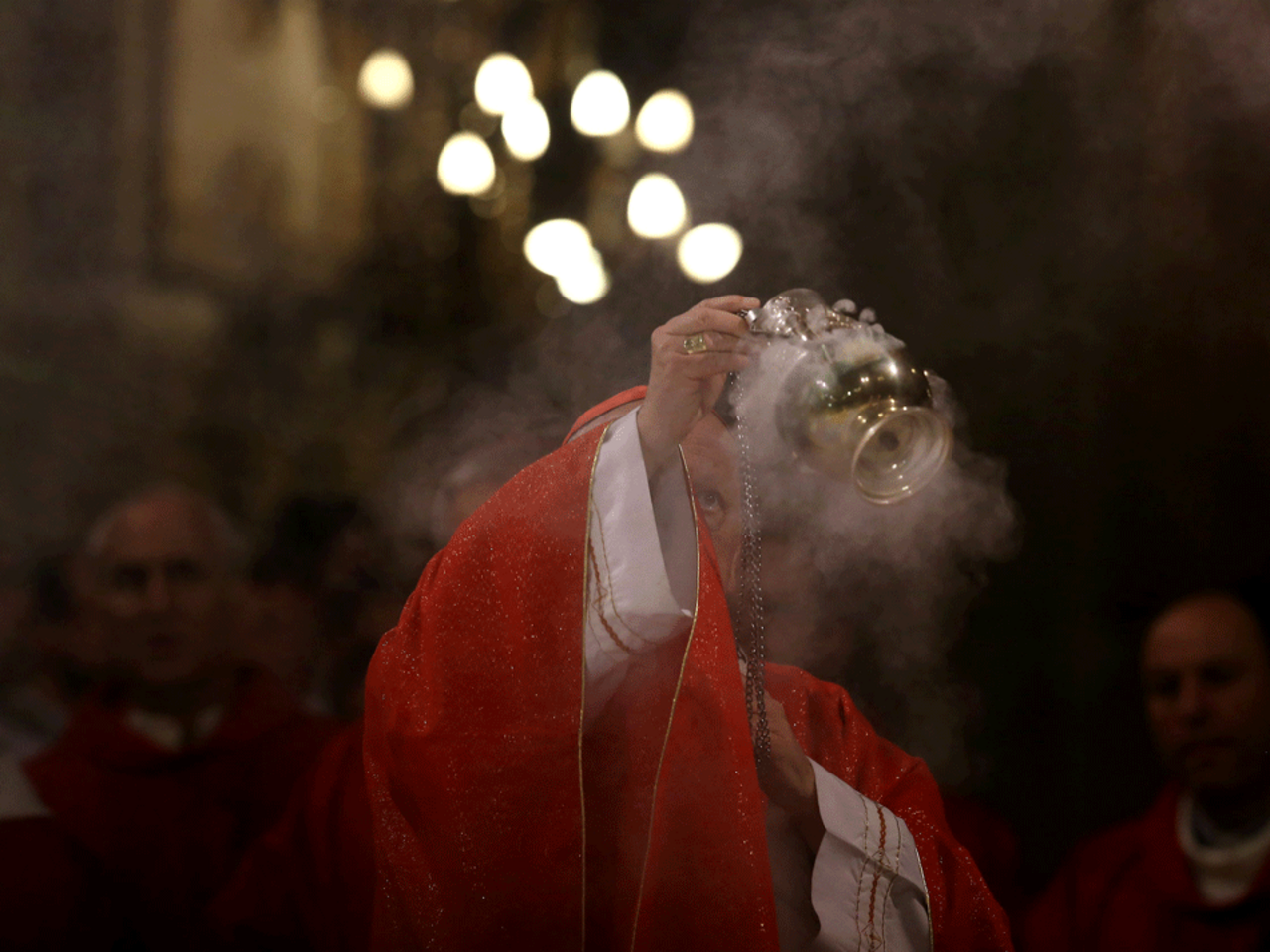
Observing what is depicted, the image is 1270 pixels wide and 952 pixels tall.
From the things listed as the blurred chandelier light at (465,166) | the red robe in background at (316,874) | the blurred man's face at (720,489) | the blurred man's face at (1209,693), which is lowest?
the red robe in background at (316,874)

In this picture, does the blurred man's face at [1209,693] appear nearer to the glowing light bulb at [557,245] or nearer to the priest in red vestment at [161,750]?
the glowing light bulb at [557,245]

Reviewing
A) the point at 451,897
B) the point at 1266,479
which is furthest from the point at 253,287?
the point at 1266,479

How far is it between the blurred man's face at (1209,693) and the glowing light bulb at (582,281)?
1228 mm

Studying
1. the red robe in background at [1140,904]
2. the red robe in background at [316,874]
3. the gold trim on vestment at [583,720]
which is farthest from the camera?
the red robe in background at [1140,904]

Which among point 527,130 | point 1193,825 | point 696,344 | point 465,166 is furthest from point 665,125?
point 1193,825

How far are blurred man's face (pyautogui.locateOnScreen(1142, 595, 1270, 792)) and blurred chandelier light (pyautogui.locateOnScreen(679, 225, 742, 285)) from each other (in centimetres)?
106

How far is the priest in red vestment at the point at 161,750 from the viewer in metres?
1.61

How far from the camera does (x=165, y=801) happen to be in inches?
63.9

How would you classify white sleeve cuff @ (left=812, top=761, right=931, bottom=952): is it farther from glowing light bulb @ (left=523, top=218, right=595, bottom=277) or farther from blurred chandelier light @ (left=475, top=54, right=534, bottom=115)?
blurred chandelier light @ (left=475, top=54, right=534, bottom=115)

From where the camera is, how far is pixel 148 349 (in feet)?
5.48

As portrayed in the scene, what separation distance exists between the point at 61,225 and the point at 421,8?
75 cm

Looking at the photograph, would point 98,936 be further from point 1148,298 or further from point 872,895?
point 1148,298

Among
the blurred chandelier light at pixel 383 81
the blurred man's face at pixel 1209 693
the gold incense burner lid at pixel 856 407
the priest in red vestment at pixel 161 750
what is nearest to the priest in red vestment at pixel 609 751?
the gold incense burner lid at pixel 856 407

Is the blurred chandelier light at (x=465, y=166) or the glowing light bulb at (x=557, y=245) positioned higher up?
the blurred chandelier light at (x=465, y=166)
